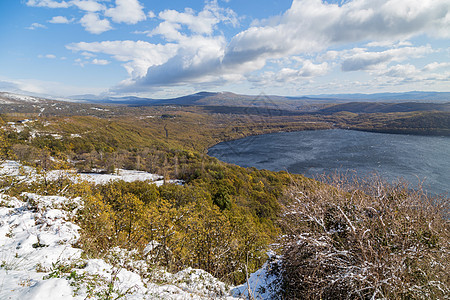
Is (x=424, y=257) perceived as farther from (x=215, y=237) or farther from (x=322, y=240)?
(x=215, y=237)

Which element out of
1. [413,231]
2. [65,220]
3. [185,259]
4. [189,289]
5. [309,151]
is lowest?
[309,151]

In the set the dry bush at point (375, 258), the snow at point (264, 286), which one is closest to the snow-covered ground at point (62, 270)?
the snow at point (264, 286)

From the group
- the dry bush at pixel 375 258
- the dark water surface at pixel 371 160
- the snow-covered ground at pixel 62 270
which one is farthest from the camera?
the dark water surface at pixel 371 160

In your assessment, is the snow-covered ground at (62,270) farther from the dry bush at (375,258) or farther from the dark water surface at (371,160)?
the dark water surface at (371,160)

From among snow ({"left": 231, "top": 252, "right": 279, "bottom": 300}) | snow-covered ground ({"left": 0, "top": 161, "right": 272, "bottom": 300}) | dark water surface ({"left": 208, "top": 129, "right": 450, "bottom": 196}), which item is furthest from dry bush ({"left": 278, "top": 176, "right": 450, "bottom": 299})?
dark water surface ({"left": 208, "top": 129, "right": 450, "bottom": 196})

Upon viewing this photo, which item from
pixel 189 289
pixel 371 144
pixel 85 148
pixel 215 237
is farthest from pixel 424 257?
pixel 371 144

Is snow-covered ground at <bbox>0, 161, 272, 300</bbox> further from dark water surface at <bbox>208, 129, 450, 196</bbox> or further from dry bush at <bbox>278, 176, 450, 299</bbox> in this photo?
dark water surface at <bbox>208, 129, 450, 196</bbox>

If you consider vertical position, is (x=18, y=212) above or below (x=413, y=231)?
below

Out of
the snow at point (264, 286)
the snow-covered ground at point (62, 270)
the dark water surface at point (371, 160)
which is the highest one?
the snow-covered ground at point (62, 270)

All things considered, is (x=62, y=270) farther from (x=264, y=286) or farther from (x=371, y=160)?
(x=371, y=160)
